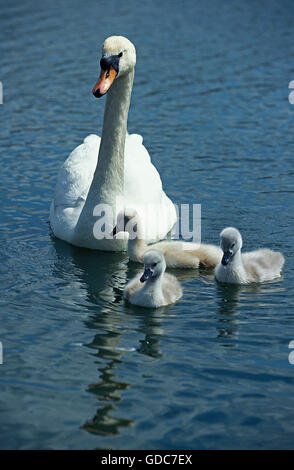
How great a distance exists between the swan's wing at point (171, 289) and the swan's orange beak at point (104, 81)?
1914mm

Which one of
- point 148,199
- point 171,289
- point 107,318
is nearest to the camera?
point 107,318

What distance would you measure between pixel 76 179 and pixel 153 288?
2.68 metres

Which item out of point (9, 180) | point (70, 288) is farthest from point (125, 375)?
point (9, 180)

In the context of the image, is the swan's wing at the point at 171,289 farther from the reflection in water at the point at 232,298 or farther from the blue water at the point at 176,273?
the reflection in water at the point at 232,298

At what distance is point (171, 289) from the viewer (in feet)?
27.0

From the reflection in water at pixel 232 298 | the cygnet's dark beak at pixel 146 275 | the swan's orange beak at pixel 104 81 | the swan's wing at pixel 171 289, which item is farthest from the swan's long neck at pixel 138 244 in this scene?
the swan's orange beak at pixel 104 81

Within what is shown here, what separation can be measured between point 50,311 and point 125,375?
1459 mm

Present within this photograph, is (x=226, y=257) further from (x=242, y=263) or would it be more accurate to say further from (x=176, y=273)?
(x=176, y=273)

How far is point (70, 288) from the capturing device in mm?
8578

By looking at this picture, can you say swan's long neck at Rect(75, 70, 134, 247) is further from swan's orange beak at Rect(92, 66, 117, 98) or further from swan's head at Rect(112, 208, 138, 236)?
swan's orange beak at Rect(92, 66, 117, 98)

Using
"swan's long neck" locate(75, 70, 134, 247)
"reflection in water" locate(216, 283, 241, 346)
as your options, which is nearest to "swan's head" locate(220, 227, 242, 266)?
"reflection in water" locate(216, 283, 241, 346)

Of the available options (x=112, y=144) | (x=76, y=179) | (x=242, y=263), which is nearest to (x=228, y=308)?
(x=242, y=263)

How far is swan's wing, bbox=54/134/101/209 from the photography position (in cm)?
1011
